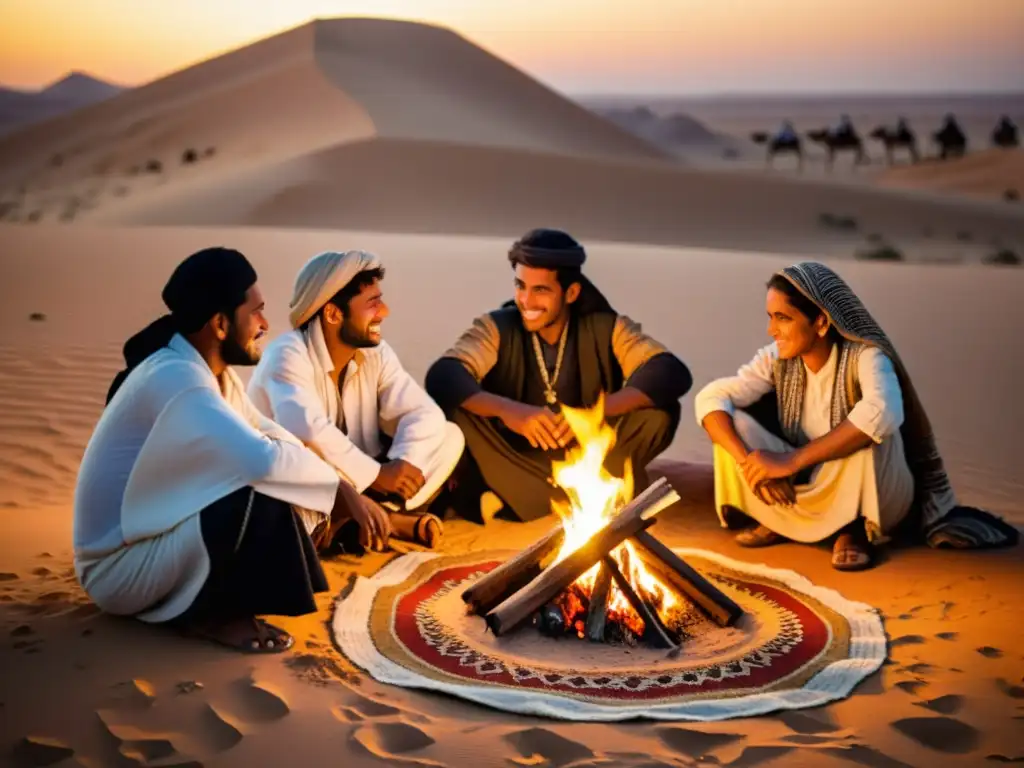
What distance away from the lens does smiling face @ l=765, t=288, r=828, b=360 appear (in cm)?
604

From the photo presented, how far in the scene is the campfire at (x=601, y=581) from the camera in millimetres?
5000

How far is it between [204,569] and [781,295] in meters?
3.01

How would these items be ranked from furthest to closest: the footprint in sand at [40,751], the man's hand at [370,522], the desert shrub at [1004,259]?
the desert shrub at [1004,259] → the man's hand at [370,522] → the footprint in sand at [40,751]

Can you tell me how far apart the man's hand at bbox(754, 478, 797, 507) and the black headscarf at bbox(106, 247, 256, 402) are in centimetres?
277

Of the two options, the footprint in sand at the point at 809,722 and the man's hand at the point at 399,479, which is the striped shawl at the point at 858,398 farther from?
the footprint in sand at the point at 809,722

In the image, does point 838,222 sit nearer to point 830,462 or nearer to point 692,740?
point 830,462

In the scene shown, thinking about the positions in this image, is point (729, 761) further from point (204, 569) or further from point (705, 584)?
point (204, 569)

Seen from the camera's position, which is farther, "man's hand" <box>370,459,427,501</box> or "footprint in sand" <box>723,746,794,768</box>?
"man's hand" <box>370,459,427,501</box>

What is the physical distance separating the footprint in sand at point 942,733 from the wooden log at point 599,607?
4.00 ft

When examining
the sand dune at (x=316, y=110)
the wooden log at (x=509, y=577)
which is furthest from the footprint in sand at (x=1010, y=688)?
the sand dune at (x=316, y=110)

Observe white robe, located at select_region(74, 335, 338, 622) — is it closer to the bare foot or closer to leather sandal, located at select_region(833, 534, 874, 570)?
the bare foot

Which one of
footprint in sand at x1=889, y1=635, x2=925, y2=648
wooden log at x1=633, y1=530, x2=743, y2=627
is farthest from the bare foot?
Answer: footprint in sand at x1=889, y1=635, x2=925, y2=648

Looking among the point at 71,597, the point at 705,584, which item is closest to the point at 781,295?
the point at 705,584

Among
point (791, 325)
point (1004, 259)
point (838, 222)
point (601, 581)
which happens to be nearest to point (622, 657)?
point (601, 581)
